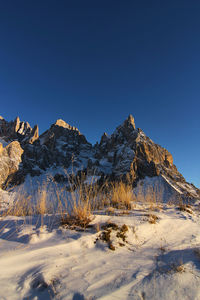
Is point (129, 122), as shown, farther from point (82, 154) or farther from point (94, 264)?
point (94, 264)

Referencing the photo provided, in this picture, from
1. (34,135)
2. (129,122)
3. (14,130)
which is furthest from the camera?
(14,130)

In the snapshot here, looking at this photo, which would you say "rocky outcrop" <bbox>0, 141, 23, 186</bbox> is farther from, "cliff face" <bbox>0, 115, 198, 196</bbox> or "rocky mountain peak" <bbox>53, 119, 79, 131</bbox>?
"rocky mountain peak" <bbox>53, 119, 79, 131</bbox>

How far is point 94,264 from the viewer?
1.70 metres

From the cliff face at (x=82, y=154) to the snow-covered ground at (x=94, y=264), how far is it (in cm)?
4316

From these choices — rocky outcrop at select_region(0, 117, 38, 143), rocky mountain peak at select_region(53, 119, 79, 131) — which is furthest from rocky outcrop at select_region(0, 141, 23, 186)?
rocky mountain peak at select_region(53, 119, 79, 131)

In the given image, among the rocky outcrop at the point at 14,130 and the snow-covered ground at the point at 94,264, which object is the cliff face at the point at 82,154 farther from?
the snow-covered ground at the point at 94,264

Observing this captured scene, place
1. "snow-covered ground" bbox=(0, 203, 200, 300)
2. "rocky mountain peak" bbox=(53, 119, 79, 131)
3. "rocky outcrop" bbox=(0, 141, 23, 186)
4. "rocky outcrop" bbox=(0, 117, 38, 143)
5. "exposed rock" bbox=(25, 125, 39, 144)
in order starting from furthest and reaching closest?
1. "rocky mountain peak" bbox=(53, 119, 79, 131)
2. "rocky outcrop" bbox=(0, 117, 38, 143)
3. "exposed rock" bbox=(25, 125, 39, 144)
4. "rocky outcrop" bbox=(0, 141, 23, 186)
5. "snow-covered ground" bbox=(0, 203, 200, 300)

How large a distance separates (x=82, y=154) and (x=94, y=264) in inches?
4064

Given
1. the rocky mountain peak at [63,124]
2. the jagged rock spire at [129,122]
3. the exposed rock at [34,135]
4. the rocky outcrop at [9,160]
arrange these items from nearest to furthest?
the rocky outcrop at [9,160], the jagged rock spire at [129,122], the exposed rock at [34,135], the rocky mountain peak at [63,124]

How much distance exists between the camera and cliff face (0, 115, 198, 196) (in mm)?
61062

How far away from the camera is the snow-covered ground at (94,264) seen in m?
1.29

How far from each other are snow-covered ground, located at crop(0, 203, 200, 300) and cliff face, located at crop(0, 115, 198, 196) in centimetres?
4316

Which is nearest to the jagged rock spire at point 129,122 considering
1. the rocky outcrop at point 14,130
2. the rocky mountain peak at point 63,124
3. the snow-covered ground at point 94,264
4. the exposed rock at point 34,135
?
the rocky mountain peak at point 63,124

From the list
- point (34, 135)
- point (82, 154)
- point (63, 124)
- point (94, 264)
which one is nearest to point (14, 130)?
point (34, 135)
